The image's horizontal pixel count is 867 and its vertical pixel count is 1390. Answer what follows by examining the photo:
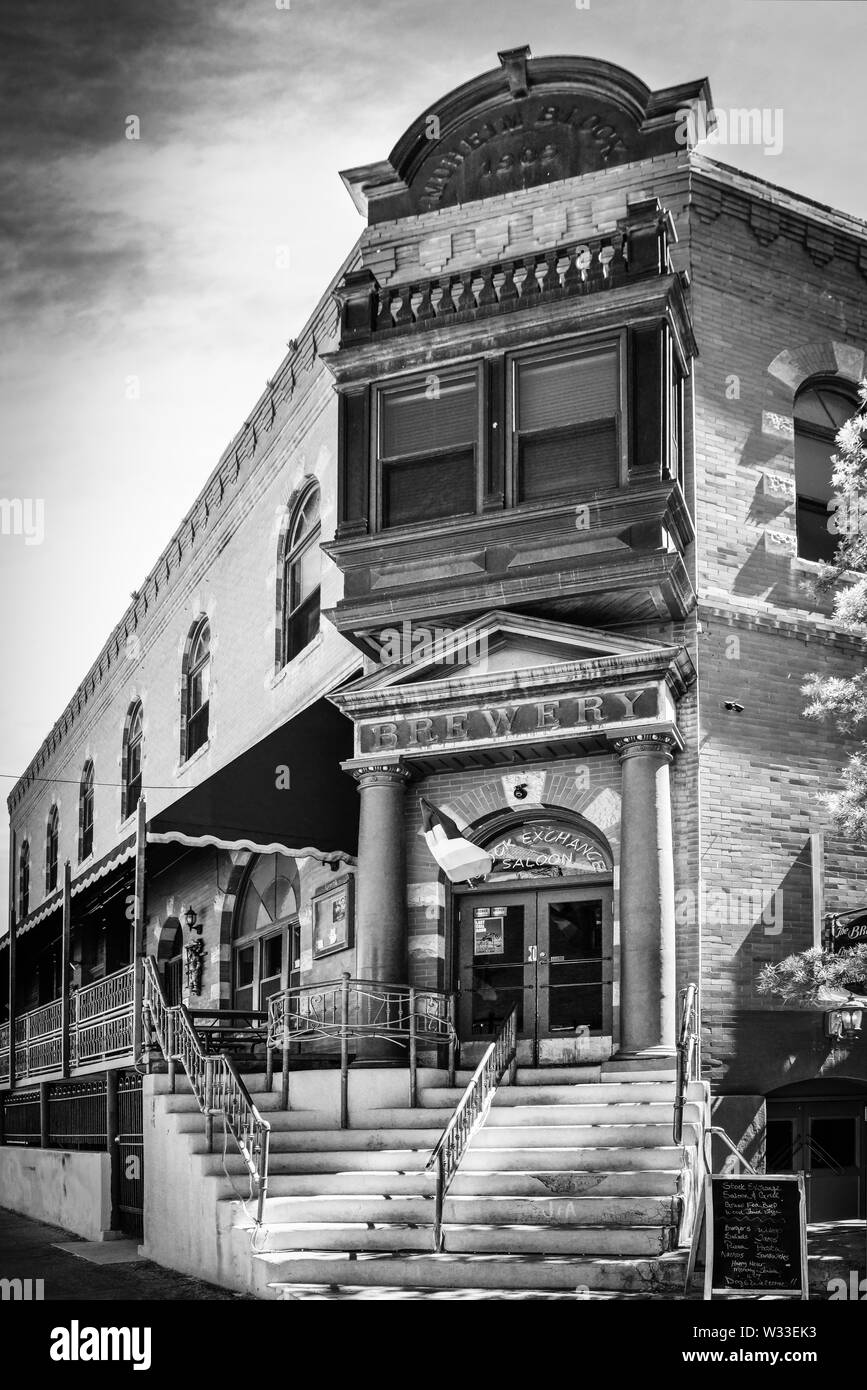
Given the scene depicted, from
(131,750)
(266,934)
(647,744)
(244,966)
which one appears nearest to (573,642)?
(647,744)

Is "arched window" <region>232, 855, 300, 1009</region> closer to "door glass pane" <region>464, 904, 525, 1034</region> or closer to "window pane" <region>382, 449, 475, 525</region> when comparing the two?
"door glass pane" <region>464, 904, 525, 1034</region>

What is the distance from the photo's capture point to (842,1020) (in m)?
17.1

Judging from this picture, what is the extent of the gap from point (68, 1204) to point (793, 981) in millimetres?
9788

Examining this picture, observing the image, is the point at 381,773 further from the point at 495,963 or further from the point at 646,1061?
the point at 646,1061

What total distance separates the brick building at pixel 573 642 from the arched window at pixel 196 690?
7201 mm

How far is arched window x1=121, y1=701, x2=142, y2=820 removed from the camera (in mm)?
32250

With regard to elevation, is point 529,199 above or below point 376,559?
above

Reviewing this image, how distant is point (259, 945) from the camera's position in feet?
76.1

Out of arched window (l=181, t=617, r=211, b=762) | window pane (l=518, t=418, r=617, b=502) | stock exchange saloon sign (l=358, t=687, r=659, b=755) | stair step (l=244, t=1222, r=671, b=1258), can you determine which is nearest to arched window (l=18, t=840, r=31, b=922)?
arched window (l=181, t=617, r=211, b=762)

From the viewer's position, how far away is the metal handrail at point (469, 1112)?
13.2m

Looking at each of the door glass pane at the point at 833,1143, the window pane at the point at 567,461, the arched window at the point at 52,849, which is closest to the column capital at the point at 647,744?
the window pane at the point at 567,461
